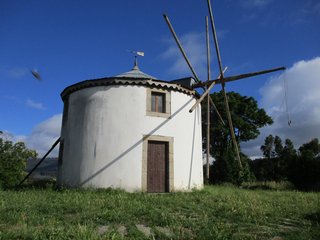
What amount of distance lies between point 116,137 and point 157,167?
7.43ft

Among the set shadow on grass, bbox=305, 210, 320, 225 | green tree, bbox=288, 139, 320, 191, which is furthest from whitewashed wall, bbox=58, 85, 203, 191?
green tree, bbox=288, 139, 320, 191

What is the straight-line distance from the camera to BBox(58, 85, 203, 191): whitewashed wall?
13375 mm

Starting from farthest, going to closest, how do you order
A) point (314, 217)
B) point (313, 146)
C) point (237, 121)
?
point (313, 146) → point (237, 121) → point (314, 217)

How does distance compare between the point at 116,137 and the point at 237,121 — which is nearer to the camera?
the point at 116,137

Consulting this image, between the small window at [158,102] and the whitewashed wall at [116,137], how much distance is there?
43 cm

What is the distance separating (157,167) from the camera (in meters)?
14.0

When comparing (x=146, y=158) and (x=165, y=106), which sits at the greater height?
(x=165, y=106)

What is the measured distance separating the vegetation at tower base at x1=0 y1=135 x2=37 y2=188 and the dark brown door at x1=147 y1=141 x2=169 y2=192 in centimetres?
1155

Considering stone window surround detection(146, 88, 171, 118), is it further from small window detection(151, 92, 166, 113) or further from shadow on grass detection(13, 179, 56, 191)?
shadow on grass detection(13, 179, 56, 191)

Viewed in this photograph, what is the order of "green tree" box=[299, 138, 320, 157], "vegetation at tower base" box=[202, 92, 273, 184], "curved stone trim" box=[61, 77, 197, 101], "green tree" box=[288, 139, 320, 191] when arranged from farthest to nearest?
"green tree" box=[299, 138, 320, 157] → "vegetation at tower base" box=[202, 92, 273, 184] → "green tree" box=[288, 139, 320, 191] → "curved stone trim" box=[61, 77, 197, 101]

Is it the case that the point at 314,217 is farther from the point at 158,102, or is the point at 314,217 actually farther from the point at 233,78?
the point at 233,78

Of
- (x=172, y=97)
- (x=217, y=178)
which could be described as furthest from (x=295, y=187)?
(x=172, y=97)

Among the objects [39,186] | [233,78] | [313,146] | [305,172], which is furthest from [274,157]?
[39,186]

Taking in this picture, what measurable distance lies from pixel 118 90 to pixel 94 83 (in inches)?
48.1
